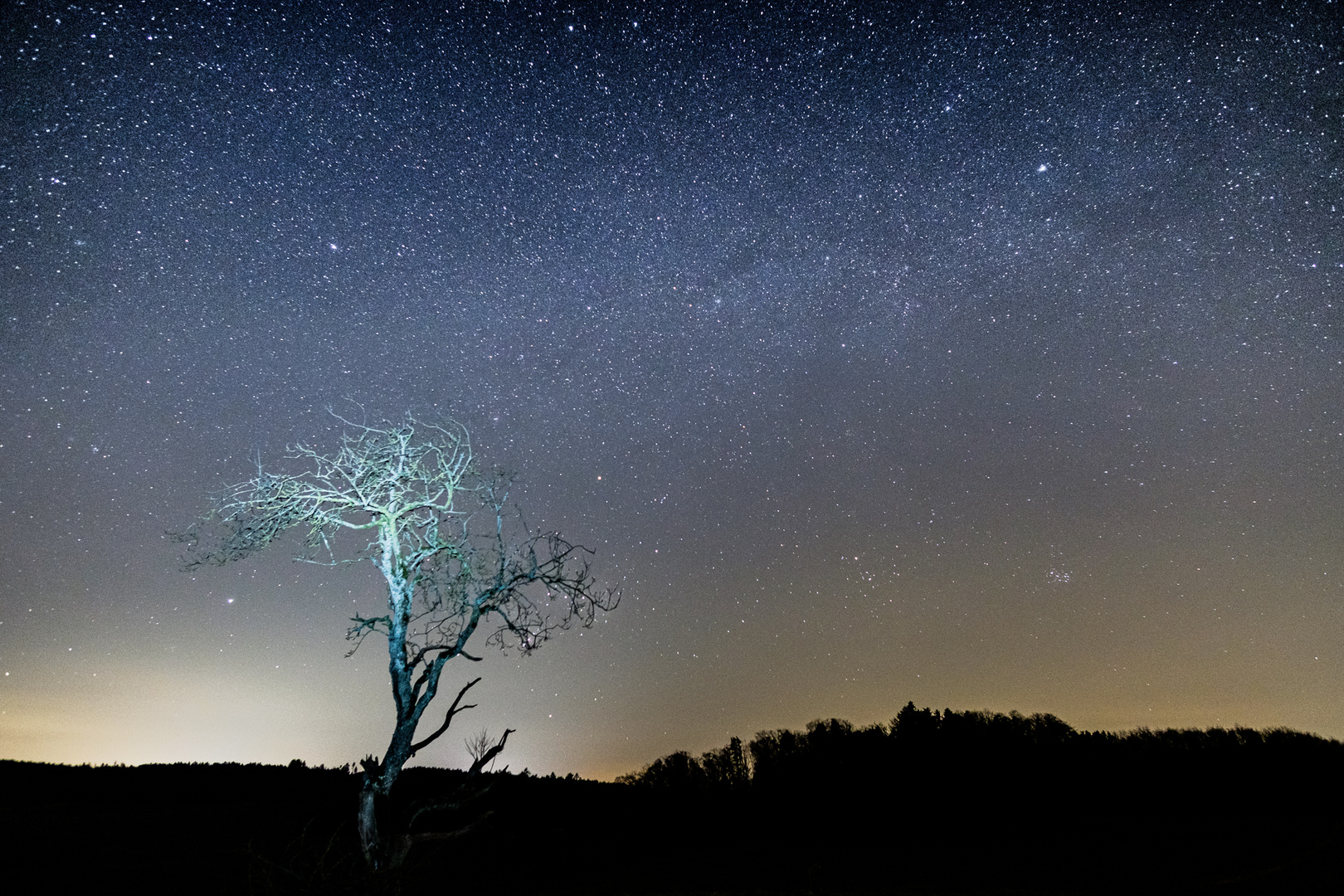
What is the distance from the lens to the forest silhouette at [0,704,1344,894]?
16.0 metres

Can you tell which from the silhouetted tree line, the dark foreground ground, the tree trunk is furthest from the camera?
the silhouetted tree line

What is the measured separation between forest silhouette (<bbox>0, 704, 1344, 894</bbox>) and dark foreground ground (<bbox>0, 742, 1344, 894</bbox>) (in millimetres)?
127

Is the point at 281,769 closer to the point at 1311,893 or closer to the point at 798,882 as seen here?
the point at 798,882

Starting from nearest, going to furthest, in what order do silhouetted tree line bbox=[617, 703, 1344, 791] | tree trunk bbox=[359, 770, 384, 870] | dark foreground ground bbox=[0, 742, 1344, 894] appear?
tree trunk bbox=[359, 770, 384, 870] → dark foreground ground bbox=[0, 742, 1344, 894] → silhouetted tree line bbox=[617, 703, 1344, 791]

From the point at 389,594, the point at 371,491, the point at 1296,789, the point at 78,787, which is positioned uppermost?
the point at 371,491

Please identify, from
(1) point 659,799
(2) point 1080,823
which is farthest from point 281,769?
(2) point 1080,823

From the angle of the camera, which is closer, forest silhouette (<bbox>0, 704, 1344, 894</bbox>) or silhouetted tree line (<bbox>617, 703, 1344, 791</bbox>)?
forest silhouette (<bbox>0, 704, 1344, 894</bbox>)

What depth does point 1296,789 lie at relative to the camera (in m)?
34.0

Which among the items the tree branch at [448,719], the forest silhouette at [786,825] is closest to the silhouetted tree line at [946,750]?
the forest silhouette at [786,825]

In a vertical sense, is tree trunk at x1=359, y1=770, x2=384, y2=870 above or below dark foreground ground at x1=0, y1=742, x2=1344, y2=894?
above

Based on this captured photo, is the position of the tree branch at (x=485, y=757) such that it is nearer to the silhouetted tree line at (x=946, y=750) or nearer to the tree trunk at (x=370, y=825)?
the tree trunk at (x=370, y=825)

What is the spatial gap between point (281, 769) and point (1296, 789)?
156ft

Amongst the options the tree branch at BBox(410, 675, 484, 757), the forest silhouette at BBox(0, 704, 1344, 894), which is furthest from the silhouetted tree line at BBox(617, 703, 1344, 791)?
the tree branch at BBox(410, 675, 484, 757)

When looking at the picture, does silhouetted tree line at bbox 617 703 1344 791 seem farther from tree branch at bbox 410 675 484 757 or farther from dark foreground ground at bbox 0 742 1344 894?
tree branch at bbox 410 675 484 757
